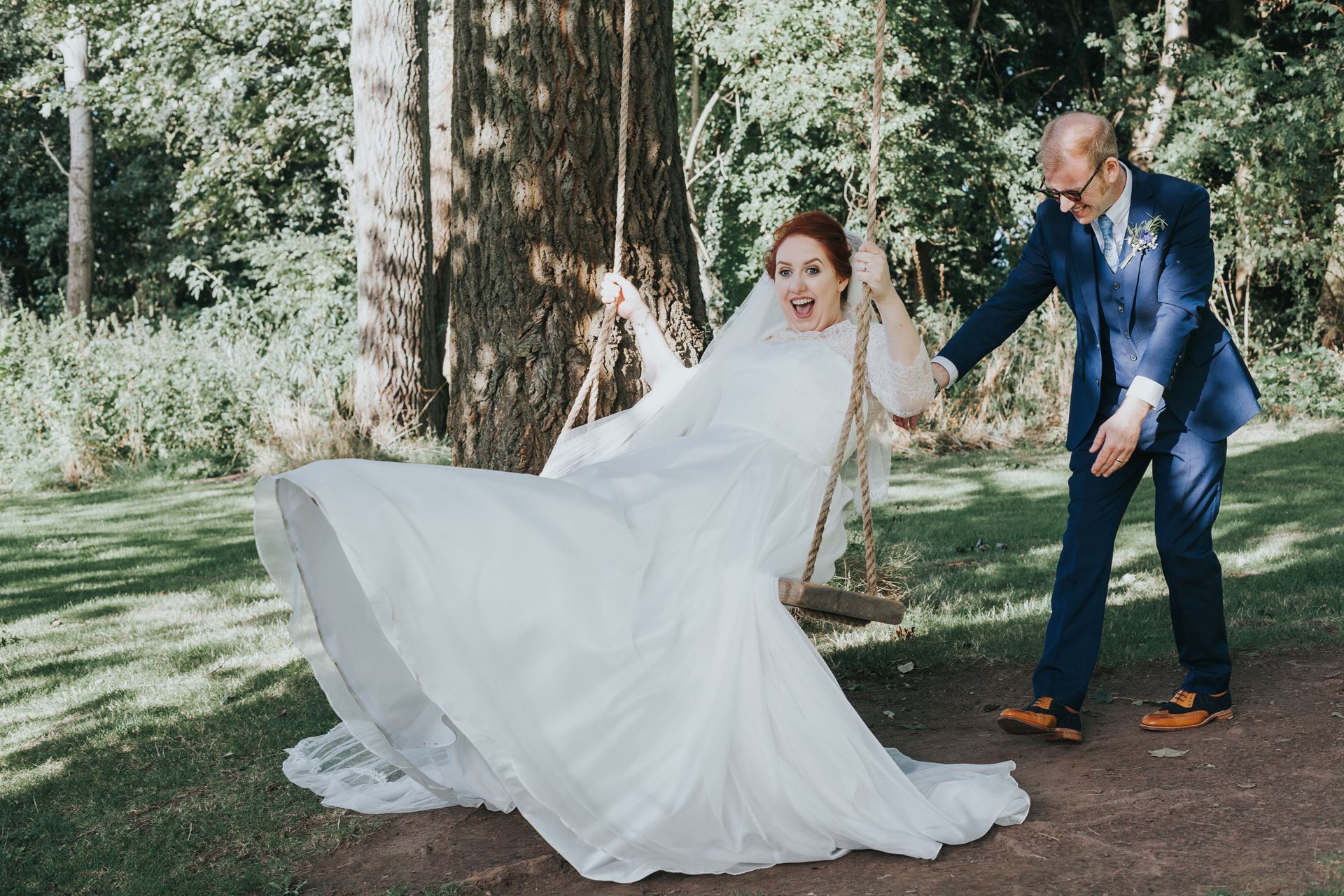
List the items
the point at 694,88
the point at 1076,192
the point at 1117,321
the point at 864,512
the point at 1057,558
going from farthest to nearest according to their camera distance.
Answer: the point at 694,88, the point at 1057,558, the point at 1117,321, the point at 1076,192, the point at 864,512

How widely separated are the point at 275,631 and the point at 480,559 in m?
3.40

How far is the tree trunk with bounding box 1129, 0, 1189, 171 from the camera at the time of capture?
1591 cm

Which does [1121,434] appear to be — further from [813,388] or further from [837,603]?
[837,603]

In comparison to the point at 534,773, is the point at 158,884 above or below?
below

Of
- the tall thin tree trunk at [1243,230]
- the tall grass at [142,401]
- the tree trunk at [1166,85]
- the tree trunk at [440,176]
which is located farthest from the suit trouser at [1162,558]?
the tree trunk at [1166,85]

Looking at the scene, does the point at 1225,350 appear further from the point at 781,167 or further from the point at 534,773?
the point at 781,167

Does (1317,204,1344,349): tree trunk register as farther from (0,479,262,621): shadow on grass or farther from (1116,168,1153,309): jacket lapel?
(0,479,262,621): shadow on grass

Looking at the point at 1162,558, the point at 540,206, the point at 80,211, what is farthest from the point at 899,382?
the point at 80,211

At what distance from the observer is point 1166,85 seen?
1602 centimetres

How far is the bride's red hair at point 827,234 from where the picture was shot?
3.77 metres

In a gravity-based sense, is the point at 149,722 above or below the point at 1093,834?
below

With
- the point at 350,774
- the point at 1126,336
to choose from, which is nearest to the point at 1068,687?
the point at 1126,336

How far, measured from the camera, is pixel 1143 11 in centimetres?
1905

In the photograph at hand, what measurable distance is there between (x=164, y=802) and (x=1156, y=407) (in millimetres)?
3552
